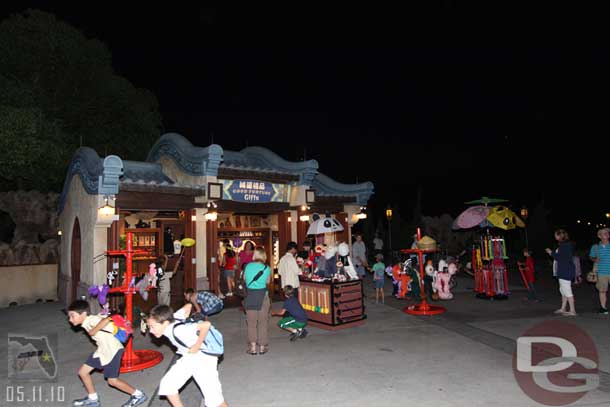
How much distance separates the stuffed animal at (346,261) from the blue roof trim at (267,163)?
16.1 ft

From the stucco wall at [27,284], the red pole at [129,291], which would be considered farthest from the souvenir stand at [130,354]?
the stucco wall at [27,284]

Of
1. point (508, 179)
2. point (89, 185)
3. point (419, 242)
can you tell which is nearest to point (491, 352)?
→ point (419, 242)

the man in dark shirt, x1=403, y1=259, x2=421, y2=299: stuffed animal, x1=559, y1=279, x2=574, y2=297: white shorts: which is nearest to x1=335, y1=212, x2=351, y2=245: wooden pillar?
x1=403, y1=259, x2=421, y2=299: stuffed animal

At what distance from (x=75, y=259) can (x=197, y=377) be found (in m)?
9.69

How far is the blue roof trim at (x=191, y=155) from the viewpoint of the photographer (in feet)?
39.4

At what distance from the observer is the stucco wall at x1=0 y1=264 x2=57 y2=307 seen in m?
13.0

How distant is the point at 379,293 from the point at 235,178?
18.9ft

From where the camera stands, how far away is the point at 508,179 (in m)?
30.4

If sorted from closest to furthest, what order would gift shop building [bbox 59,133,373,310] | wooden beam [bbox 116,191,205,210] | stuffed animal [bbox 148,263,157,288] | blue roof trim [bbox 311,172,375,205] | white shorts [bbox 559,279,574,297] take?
1. stuffed animal [bbox 148,263,157,288]
2. white shorts [bbox 559,279,574,297]
3. gift shop building [bbox 59,133,373,310]
4. wooden beam [bbox 116,191,205,210]
5. blue roof trim [bbox 311,172,375,205]

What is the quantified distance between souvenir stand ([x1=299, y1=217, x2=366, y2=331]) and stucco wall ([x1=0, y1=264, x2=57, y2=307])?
9485mm

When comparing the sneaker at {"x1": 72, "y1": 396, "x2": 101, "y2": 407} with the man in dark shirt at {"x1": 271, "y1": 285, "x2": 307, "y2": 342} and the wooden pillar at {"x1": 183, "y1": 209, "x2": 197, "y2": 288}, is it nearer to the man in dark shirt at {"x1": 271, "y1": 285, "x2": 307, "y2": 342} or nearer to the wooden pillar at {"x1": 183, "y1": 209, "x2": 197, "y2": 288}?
the man in dark shirt at {"x1": 271, "y1": 285, "x2": 307, "y2": 342}

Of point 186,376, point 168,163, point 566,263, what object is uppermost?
point 168,163

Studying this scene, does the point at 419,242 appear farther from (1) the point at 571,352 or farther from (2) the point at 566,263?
(1) the point at 571,352

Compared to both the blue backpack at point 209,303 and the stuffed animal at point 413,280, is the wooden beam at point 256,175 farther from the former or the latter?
the blue backpack at point 209,303
